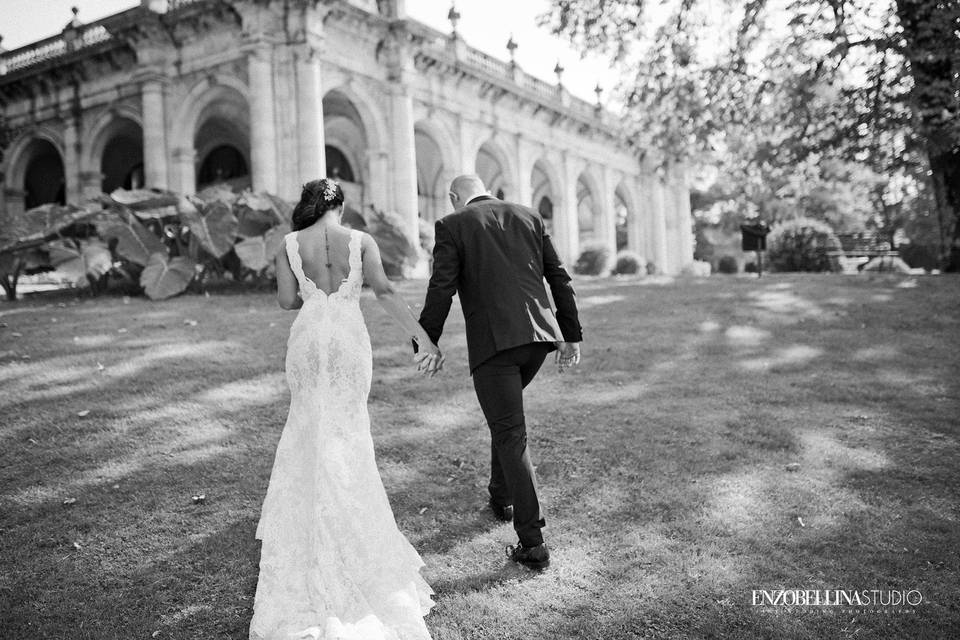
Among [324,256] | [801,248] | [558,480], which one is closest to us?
[324,256]

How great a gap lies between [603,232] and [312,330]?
1130 inches

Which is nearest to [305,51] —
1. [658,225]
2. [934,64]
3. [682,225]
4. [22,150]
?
[22,150]

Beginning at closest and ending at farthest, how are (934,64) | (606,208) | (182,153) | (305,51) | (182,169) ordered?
(934,64) → (305,51) → (182,153) → (182,169) → (606,208)

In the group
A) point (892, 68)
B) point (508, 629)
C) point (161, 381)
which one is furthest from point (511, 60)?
point (508, 629)

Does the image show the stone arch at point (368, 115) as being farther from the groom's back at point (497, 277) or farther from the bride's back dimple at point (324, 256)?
the bride's back dimple at point (324, 256)

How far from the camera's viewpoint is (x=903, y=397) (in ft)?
21.6

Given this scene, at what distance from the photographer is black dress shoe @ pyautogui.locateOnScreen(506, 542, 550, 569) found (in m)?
3.71

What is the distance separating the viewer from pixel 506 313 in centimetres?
378

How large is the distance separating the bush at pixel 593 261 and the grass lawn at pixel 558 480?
664 inches

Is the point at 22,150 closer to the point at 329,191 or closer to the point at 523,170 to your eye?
the point at 523,170

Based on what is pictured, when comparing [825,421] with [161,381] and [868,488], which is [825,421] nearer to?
[868,488]

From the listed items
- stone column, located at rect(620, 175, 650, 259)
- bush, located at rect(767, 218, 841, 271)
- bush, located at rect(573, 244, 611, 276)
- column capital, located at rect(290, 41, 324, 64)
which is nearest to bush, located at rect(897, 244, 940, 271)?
bush, located at rect(767, 218, 841, 271)

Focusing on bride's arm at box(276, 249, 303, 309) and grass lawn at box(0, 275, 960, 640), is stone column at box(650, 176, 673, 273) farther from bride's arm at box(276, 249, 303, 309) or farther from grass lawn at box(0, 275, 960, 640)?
bride's arm at box(276, 249, 303, 309)

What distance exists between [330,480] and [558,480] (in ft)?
6.68
